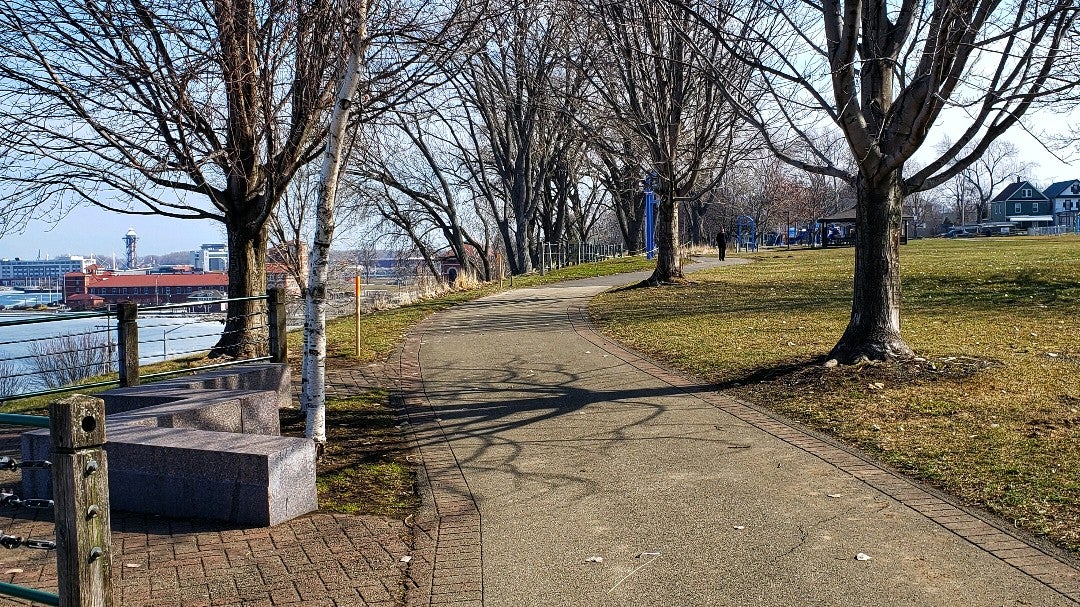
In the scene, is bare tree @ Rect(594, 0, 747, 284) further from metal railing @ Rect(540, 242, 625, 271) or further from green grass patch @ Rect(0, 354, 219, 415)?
metal railing @ Rect(540, 242, 625, 271)

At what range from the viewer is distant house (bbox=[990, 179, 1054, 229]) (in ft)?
403

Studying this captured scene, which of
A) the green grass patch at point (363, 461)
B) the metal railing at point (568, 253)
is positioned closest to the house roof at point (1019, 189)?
the metal railing at point (568, 253)

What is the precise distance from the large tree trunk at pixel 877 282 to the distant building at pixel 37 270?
49.4 ft

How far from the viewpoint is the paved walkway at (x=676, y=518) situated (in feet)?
16.3

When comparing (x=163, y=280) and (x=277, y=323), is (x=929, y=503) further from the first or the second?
(x=163, y=280)

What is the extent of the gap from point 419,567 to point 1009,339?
10.0 m

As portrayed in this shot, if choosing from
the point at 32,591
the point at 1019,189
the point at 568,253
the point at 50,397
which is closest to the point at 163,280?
the point at 50,397

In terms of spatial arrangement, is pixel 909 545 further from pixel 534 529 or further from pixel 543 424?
pixel 543 424

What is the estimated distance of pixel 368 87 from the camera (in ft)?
33.6

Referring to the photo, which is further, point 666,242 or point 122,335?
point 666,242

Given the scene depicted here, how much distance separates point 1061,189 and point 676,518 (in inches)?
5319

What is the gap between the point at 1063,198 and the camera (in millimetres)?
122000

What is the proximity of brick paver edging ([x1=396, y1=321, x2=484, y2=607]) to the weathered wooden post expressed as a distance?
9.67 ft

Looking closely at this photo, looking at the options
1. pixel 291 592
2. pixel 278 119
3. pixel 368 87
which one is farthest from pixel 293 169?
pixel 291 592
